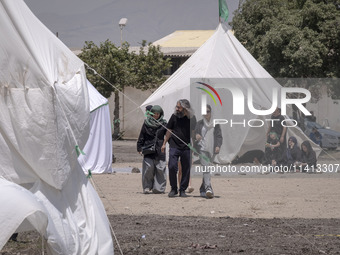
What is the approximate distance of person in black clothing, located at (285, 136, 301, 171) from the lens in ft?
61.3

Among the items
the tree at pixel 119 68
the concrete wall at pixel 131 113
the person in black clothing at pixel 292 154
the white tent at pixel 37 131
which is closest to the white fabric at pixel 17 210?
the white tent at pixel 37 131

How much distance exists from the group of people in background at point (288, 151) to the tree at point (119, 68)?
52.9 ft

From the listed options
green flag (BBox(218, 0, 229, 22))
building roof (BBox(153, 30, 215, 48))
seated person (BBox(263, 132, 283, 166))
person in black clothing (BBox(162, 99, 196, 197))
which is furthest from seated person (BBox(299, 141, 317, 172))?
building roof (BBox(153, 30, 215, 48))

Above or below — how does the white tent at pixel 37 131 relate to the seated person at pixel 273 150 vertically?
above

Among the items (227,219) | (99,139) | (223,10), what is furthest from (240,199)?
Answer: (223,10)

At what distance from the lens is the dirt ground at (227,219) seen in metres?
8.45

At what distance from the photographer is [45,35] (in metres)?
7.66

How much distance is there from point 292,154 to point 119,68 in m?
17.2

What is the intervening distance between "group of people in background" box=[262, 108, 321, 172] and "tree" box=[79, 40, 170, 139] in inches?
635

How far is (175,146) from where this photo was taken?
1308 centimetres

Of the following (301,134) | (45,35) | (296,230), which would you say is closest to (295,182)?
(301,134)

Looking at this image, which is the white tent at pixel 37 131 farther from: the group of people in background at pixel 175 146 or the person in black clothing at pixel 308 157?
the person in black clothing at pixel 308 157

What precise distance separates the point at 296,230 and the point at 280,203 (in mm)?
2915

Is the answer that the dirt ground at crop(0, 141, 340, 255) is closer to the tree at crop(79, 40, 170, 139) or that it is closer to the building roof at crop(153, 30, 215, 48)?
the tree at crop(79, 40, 170, 139)
